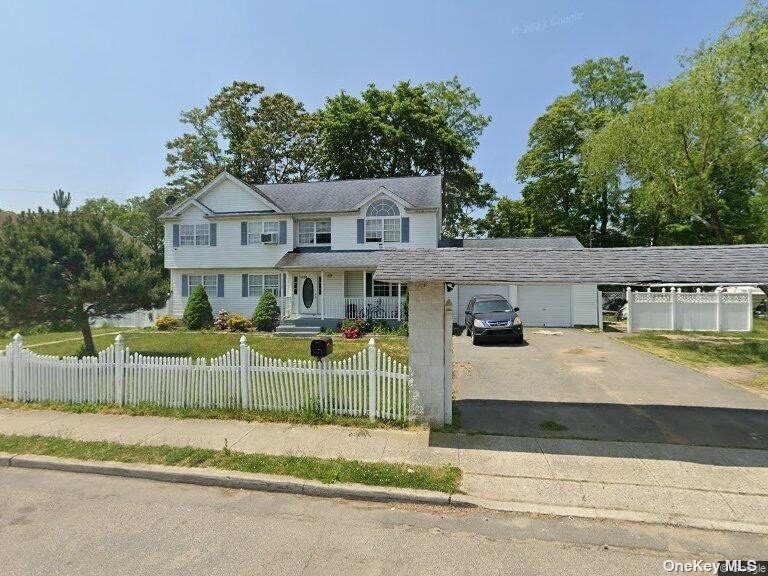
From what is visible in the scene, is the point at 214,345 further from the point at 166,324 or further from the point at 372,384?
the point at 372,384

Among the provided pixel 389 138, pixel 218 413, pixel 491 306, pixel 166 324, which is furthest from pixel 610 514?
pixel 389 138

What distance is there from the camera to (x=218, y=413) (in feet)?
23.1

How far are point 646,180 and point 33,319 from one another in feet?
72.0

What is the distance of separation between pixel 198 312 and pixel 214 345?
594 centimetres

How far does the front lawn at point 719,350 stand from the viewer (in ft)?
34.7

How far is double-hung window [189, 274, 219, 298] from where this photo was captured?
74.2ft

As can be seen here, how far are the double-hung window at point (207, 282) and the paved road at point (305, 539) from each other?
18840 millimetres

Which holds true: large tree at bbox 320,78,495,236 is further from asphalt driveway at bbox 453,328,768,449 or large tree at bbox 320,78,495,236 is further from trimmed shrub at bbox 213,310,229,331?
asphalt driveway at bbox 453,328,768,449

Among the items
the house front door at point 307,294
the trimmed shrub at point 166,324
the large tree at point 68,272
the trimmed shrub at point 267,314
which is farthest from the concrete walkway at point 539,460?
the house front door at point 307,294

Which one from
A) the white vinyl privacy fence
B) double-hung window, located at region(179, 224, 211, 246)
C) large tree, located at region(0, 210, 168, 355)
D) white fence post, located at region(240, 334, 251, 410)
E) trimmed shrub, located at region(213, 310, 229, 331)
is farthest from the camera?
double-hung window, located at region(179, 224, 211, 246)

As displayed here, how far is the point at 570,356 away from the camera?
12867mm

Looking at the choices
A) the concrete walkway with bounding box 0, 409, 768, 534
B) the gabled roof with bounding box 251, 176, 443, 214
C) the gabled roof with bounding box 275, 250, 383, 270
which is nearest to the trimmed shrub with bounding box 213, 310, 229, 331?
the gabled roof with bounding box 275, 250, 383, 270

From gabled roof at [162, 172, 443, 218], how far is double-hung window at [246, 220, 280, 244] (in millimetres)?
722

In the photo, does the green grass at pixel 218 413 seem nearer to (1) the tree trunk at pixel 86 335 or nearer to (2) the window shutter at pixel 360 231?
(1) the tree trunk at pixel 86 335
